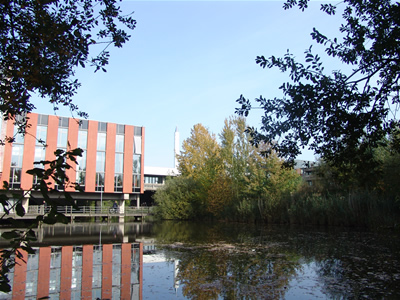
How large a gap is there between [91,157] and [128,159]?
4658 mm

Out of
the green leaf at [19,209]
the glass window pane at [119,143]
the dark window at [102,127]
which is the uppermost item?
the dark window at [102,127]

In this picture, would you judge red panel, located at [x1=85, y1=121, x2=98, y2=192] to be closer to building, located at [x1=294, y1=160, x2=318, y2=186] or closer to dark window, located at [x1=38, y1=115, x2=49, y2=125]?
dark window, located at [x1=38, y1=115, x2=49, y2=125]

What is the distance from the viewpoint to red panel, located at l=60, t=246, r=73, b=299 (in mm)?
5656

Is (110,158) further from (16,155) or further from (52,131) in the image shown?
(16,155)

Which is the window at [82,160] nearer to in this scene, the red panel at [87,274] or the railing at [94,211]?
the railing at [94,211]

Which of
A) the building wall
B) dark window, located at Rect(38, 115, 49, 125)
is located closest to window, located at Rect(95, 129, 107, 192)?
the building wall

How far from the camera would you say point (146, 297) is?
5.57 m

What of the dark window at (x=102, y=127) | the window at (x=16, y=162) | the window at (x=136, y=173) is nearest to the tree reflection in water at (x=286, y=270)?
the window at (x=16, y=162)

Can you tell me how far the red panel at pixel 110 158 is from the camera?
39781 mm

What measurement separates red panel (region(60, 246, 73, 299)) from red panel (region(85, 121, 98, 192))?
29.1 m

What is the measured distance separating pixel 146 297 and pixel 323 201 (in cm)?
1901

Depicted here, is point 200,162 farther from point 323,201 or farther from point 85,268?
point 85,268

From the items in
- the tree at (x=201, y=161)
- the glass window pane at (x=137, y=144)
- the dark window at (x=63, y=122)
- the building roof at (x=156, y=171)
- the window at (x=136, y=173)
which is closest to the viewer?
the tree at (x=201, y=161)

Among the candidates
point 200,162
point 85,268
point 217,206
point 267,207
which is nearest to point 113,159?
point 200,162
